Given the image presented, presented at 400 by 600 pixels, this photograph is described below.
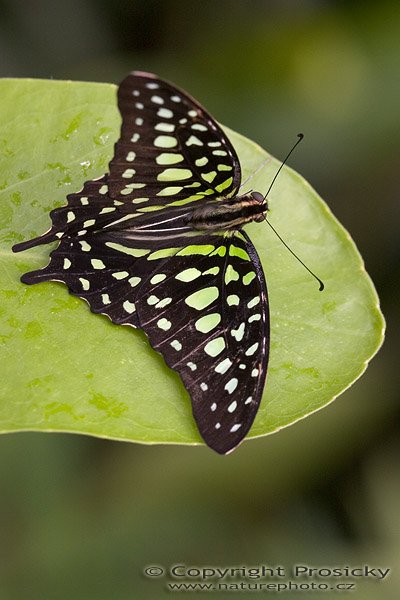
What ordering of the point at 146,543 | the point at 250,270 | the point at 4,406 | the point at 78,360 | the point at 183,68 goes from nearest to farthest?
the point at 4,406 → the point at 78,360 → the point at 250,270 → the point at 146,543 → the point at 183,68

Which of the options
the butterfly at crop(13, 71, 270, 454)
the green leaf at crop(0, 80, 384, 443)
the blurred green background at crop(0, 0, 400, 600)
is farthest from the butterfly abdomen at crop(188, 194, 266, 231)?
the blurred green background at crop(0, 0, 400, 600)

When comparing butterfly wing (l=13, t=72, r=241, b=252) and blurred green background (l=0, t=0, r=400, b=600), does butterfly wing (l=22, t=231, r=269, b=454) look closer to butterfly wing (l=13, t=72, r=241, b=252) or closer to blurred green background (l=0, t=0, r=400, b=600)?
butterfly wing (l=13, t=72, r=241, b=252)

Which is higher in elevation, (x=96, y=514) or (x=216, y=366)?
(x=216, y=366)

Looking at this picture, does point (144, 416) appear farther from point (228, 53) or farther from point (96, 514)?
point (228, 53)

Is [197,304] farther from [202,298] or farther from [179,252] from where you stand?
[179,252]

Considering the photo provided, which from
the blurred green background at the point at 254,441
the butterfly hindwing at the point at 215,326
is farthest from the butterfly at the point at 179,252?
the blurred green background at the point at 254,441

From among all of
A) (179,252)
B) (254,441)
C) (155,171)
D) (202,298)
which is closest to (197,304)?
(202,298)

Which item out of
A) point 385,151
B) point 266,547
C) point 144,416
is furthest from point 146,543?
point 385,151
